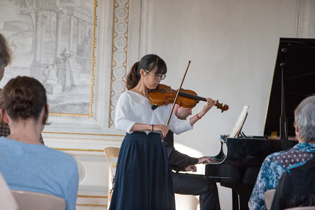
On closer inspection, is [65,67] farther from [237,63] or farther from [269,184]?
[269,184]

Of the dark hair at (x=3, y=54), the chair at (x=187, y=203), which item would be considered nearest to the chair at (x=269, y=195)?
the dark hair at (x=3, y=54)

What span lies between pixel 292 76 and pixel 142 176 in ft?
5.19

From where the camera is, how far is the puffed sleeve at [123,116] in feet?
7.80

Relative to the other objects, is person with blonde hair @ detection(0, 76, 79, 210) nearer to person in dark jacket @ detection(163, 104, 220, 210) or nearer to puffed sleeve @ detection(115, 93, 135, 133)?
puffed sleeve @ detection(115, 93, 135, 133)

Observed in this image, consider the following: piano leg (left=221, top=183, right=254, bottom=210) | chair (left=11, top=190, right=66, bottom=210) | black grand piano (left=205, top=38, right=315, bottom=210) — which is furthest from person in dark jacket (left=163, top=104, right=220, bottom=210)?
chair (left=11, top=190, right=66, bottom=210)

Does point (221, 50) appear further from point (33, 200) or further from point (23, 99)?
point (33, 200)

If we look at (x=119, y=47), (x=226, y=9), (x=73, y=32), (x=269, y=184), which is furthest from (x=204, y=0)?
(x=269, y=184)

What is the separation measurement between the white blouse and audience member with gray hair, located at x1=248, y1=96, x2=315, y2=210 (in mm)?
952

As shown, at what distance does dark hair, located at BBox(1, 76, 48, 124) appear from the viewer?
127 cm

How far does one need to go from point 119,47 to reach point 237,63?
1.40 metres

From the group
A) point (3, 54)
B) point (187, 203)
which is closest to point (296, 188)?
point (3, 54)

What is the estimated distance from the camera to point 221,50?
4.28 meters

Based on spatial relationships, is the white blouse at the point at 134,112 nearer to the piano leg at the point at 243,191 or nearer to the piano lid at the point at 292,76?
the piano leg at the point at 243,191

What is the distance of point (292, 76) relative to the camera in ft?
10.1
